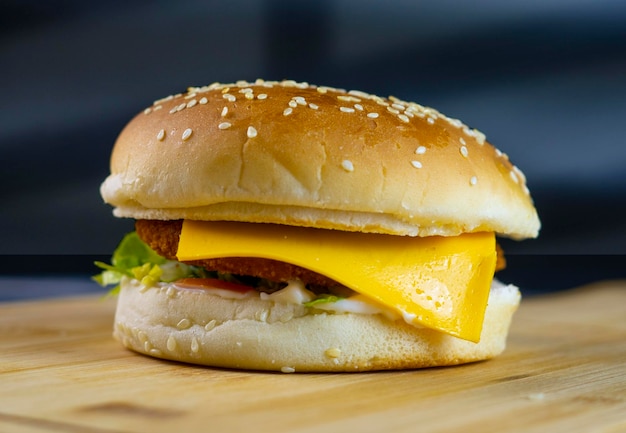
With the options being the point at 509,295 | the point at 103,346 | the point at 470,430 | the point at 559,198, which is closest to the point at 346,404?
the point at 470,430

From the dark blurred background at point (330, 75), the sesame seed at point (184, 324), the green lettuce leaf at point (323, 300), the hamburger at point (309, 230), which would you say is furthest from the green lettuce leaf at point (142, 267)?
the dark blurred background at point (330, 75)

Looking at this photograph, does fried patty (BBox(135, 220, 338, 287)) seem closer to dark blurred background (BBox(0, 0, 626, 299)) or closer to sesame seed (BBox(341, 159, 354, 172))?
sesame seed (BBox(341, 159, 354, 172))

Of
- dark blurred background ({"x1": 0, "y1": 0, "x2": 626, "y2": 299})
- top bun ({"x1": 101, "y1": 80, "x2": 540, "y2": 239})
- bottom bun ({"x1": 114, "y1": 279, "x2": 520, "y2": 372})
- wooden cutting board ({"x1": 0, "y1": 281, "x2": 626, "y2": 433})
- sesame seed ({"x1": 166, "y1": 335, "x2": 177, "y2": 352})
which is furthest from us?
dark blurred background ({"x1": 0, "y1": 0, "x2": 626, "y2": 299})

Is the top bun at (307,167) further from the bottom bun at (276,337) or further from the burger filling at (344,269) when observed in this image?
the bottom bun at (276,337)

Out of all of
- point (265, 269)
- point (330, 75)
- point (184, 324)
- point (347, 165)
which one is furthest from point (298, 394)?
point (330, 75)

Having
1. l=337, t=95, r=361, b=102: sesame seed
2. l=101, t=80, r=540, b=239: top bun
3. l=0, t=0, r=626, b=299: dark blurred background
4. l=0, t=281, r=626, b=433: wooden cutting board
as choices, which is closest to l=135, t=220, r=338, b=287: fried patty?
l=101, t=80, r=540, b=239: top bun

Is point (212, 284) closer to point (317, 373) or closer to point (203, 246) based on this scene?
point (203, 246)
